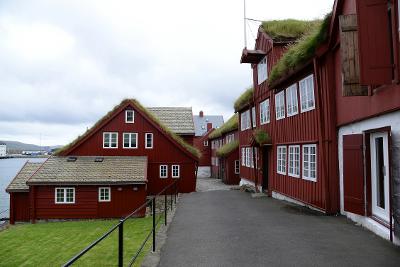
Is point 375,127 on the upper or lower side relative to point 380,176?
upper

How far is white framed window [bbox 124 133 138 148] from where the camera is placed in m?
29.9

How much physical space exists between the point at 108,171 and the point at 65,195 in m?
3.11

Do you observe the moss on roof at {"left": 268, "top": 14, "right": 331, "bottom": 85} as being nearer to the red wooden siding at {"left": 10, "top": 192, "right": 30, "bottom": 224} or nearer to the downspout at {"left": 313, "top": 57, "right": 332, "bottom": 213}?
the downspout at {"left": 313, "top": 57, "right": 332, "bottom": 213}

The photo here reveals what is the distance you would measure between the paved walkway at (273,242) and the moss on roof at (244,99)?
491 inches

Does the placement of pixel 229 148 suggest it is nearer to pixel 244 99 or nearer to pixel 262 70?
pixel 244 99

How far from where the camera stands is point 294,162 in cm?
1658

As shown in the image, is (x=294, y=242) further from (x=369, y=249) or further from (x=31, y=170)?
(x=31, y=170)

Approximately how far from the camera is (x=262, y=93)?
72.0 feet

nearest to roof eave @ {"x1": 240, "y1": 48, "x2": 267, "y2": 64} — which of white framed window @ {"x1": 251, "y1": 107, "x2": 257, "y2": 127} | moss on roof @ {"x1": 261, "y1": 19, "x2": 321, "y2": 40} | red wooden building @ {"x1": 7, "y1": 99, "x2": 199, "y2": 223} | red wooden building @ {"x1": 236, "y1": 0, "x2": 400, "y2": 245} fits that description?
red wooden building @ {"x1": 236, "y1": 0, "x2": 400, "y2": 245}

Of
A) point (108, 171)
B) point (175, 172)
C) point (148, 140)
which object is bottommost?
point (175, 172)

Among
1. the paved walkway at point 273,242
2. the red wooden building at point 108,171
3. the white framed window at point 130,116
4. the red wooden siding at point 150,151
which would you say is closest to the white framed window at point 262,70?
the red wooden building at point 108,171

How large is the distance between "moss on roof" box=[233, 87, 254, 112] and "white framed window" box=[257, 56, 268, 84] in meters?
1.80

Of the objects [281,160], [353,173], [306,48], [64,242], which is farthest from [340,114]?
[64,242]

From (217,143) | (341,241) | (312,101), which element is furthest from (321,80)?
(217,143)
